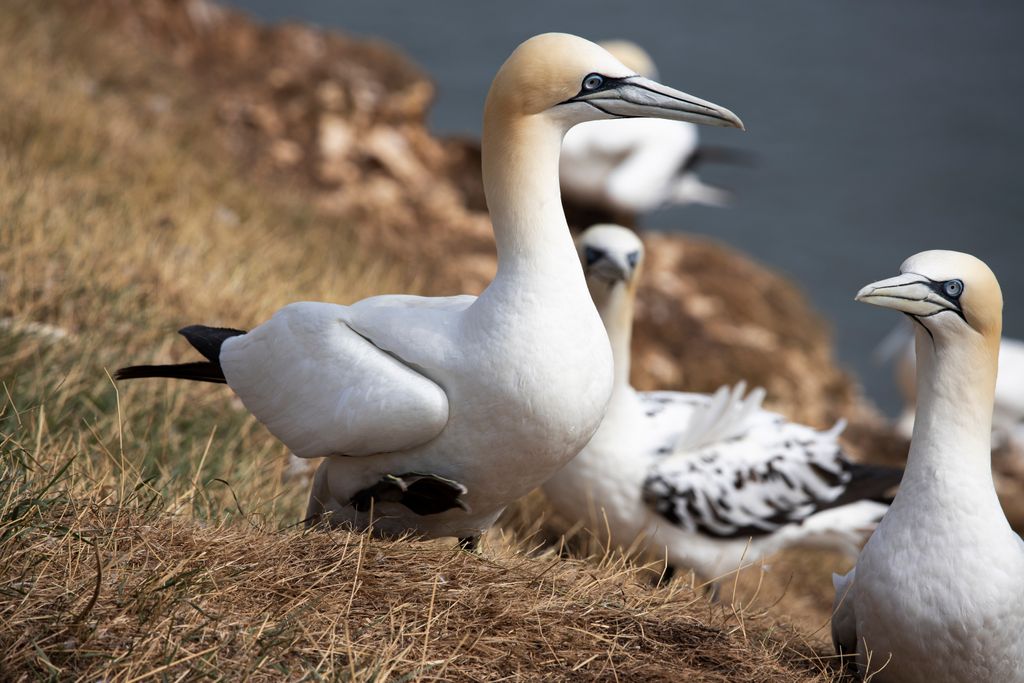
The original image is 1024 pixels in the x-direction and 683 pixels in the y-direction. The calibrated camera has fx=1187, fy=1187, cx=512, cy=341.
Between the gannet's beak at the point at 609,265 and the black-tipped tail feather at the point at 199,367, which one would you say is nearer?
the black-tipped tail feather at the point at 199,367

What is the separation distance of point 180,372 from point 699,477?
96.0 inches

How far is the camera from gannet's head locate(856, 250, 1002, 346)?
325cm

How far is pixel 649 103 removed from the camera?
325cm

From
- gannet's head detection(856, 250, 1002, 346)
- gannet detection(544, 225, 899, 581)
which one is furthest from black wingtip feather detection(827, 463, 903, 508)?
gannet's head detection(856, 250, 1002, 346)

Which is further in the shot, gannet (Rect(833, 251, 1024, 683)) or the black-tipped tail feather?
the black-tipped tail feather

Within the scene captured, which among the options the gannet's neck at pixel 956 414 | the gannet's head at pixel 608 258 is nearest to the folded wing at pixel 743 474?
the gannet's head at pixel 608 258

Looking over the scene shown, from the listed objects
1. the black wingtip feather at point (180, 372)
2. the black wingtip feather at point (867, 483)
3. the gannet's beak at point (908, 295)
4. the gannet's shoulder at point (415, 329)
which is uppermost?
the gannet's beak at point (908, 295)

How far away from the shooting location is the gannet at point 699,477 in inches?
205

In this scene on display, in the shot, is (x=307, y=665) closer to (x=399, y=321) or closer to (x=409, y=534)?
(x=409, y=534)

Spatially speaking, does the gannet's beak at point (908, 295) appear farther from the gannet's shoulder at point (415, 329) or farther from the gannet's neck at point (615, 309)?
the gannet's neck at point (615, 309)

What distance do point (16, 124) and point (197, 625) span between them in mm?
5544

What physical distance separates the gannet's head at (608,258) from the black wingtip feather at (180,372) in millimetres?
2059

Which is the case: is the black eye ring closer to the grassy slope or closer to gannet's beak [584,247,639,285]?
the grassy slope

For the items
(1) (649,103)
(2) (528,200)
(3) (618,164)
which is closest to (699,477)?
(2) (528,200)
